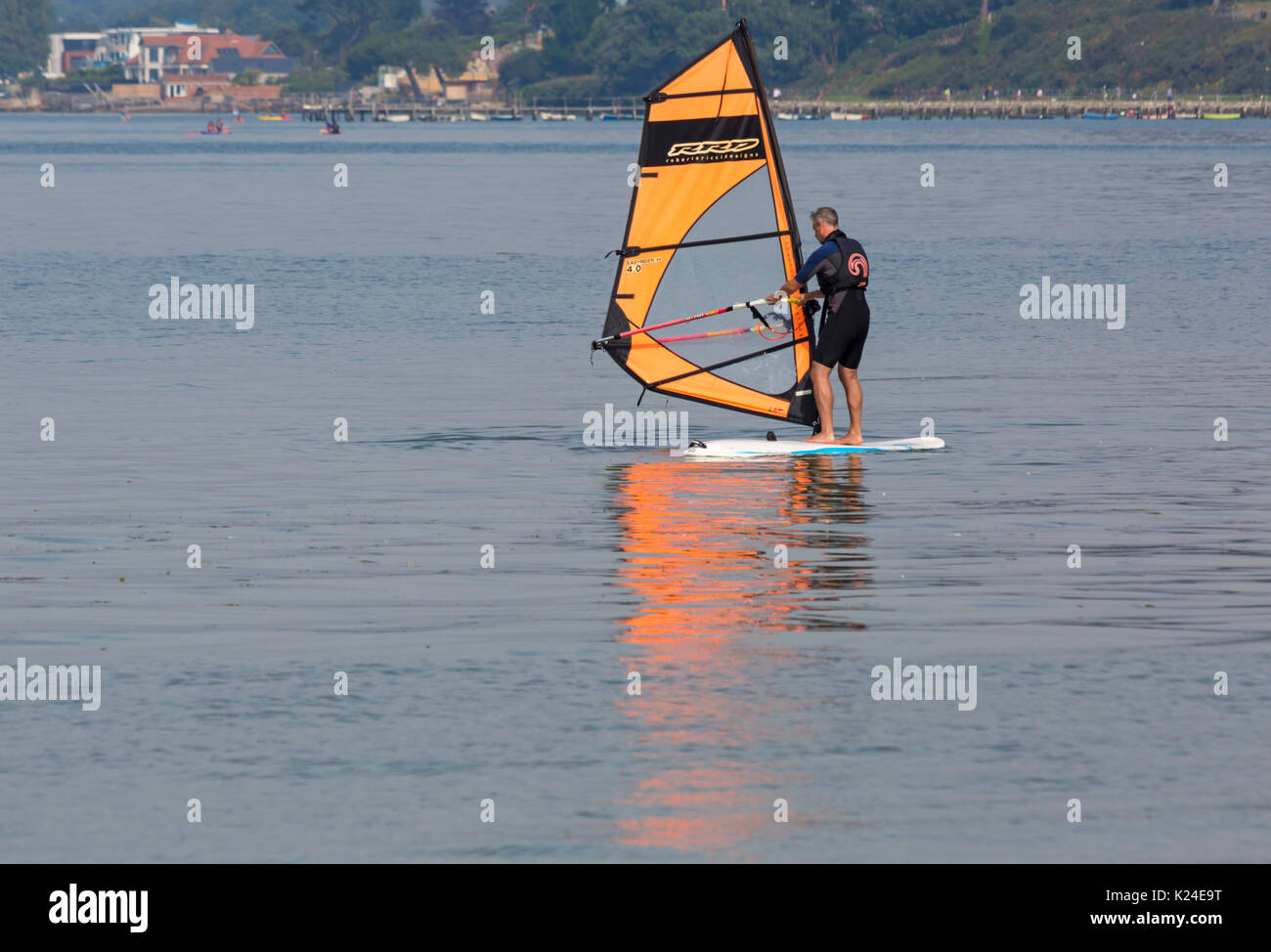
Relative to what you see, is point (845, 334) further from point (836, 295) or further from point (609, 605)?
point (609, 605)

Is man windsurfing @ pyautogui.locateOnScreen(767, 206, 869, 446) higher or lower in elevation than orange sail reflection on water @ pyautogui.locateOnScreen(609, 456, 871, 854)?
higher

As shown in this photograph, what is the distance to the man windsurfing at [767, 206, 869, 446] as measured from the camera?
1909 cm

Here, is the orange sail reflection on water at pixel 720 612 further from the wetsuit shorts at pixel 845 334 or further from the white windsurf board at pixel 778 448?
the wetsuit shorts at pixel 845 334

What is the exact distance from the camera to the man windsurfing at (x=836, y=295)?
62.6 feet

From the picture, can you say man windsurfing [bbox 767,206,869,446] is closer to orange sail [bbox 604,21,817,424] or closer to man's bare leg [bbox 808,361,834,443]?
man's bare leg [bbox 808,361,834,443]

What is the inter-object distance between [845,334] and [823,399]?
97 cm

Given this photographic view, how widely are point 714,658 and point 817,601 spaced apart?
172cm

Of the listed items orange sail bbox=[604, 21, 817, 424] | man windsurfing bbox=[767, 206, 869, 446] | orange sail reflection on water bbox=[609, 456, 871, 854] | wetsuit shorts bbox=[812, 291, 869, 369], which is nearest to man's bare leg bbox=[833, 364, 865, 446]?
man windsurfing bbox=[767, 206, 869, 446]

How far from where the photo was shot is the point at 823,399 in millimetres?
20344

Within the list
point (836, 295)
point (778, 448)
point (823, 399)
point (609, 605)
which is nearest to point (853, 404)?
point (823, 399)

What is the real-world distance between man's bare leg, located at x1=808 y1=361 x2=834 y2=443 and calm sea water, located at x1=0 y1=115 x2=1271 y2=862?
2.36 feet

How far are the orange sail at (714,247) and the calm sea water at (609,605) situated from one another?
0.50 m
